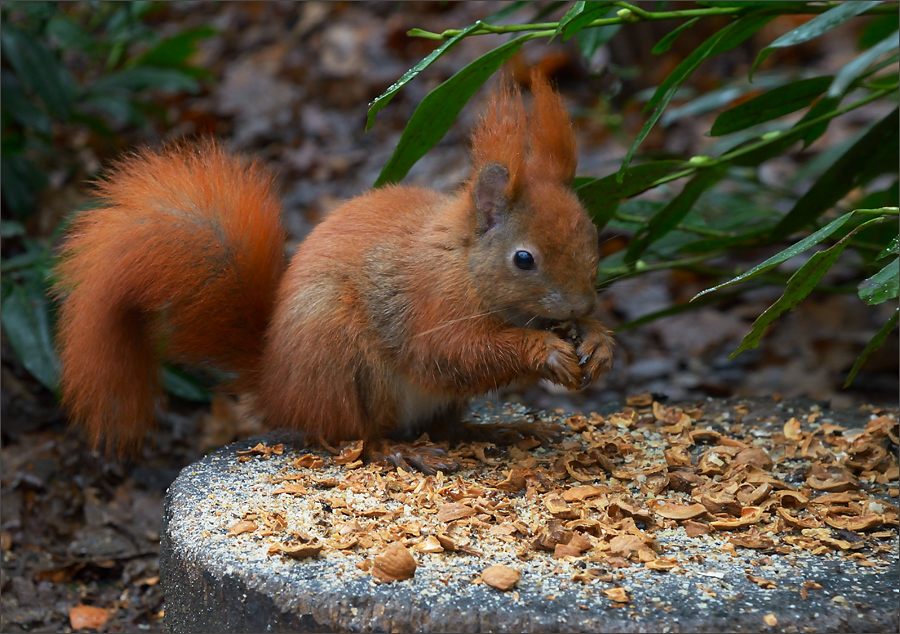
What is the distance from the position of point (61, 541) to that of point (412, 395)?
1461 mm

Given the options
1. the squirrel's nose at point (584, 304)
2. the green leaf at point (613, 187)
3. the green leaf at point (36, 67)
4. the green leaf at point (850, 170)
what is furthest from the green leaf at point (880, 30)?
the green leaf at point (36, 67)

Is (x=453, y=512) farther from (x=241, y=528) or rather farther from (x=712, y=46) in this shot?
(x=712, y=46)

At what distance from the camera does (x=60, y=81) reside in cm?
320

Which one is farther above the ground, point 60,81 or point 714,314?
point 60,81

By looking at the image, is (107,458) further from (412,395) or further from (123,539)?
(412,395)

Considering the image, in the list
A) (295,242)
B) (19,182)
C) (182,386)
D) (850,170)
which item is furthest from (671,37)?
(295,242)

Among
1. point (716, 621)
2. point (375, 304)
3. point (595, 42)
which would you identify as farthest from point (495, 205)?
point (716, 621)

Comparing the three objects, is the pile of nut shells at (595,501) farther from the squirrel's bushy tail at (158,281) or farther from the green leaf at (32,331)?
the green leaf at (32,331)

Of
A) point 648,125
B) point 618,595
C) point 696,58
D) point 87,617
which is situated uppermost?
point 696,58

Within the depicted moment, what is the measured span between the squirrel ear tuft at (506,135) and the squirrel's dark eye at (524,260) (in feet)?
0.43

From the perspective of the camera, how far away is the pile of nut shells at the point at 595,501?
5.15 ft

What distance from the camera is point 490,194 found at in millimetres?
1999

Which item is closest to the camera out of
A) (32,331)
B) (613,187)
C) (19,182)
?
(613,187)

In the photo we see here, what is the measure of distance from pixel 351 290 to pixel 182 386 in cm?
105
